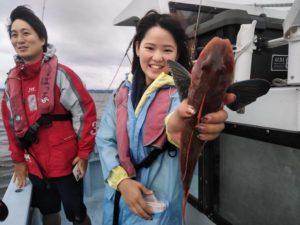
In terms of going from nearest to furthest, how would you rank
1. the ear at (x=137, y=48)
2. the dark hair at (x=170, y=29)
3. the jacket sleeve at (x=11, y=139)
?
the dark hair at (x=170, y=29) < the ear at (x=137, y=48) < the jacket sleeve at (x=11, y=139)

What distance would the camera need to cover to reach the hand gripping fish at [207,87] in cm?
99

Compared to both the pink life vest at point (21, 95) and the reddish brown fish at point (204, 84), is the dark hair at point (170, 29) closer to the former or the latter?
the reddish brown fish at point (204, 84)

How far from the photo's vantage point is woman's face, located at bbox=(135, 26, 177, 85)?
1.77 metres

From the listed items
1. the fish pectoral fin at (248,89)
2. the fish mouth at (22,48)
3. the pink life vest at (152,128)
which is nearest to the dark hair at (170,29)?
the pink life vest at (152,128)

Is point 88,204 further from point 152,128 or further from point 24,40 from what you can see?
point 152,128

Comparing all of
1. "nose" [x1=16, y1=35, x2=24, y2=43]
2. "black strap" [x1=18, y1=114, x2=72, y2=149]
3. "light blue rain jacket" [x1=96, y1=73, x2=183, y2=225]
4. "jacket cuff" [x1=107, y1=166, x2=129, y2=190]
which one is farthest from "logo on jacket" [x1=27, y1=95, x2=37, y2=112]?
"jacket cuff" [x1=107, y1=166, x2=129, y2=190]

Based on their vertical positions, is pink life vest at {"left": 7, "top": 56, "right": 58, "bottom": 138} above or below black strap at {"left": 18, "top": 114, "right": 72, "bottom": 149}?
above

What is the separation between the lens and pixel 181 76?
116 centimetres

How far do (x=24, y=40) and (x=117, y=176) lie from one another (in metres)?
1.83

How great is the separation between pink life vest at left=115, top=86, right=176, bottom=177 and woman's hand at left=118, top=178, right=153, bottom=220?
9cm

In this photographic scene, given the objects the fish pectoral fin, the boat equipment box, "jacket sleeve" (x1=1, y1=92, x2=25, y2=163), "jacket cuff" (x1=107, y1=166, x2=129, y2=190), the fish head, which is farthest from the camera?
"jacket sleeve" (x1=1, y1=92, x2=25, y2=163)

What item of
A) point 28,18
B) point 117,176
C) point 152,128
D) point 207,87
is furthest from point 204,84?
point 28,18

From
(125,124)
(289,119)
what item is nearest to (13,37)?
(125,124)

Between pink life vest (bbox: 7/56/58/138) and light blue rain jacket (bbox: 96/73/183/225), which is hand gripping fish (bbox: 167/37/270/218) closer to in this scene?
light blue rain jacket (bbox: 96/73/183/225)
